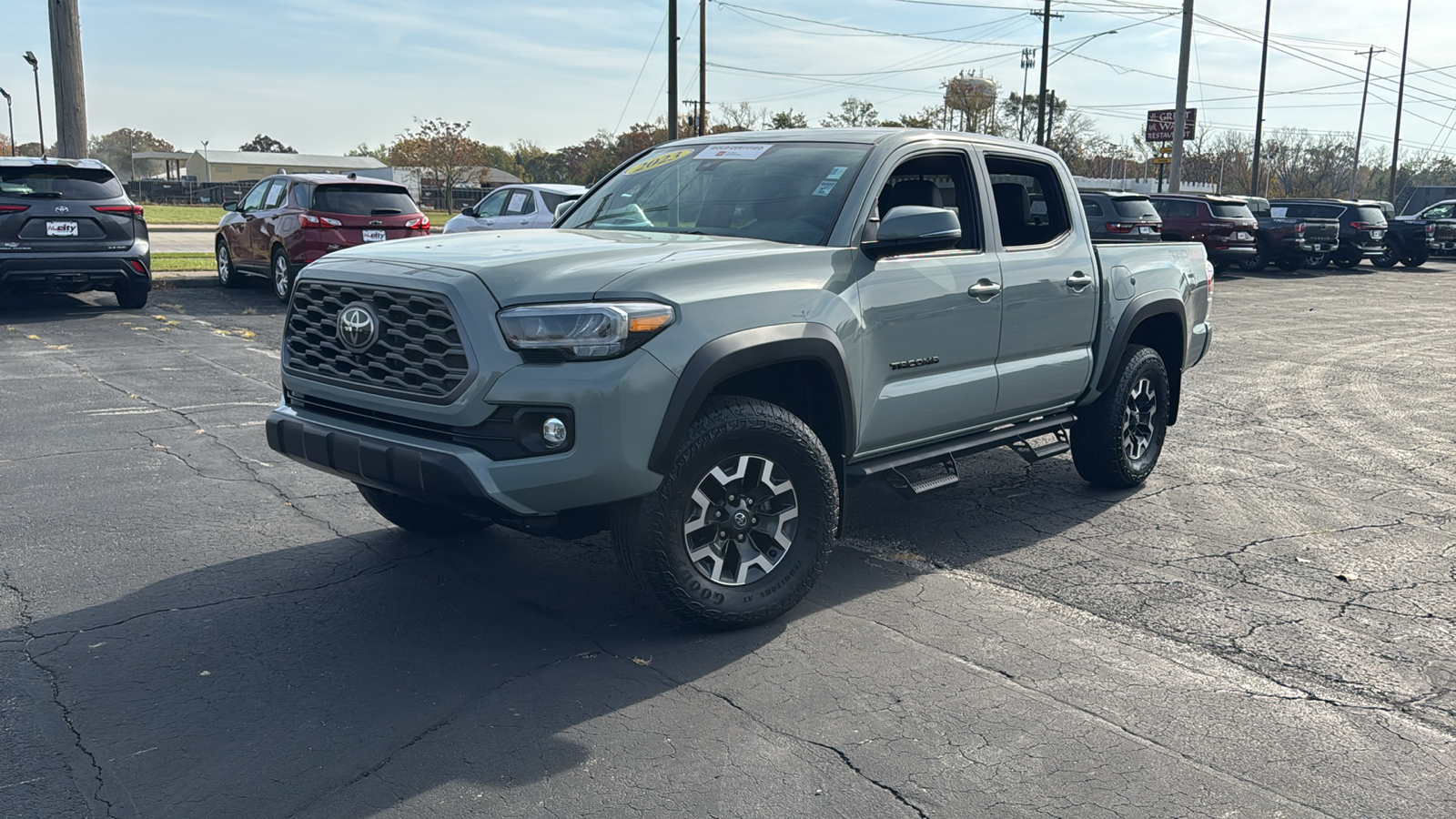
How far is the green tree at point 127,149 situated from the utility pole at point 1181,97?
119 meters

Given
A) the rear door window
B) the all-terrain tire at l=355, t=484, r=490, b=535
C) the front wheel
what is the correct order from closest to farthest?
the front wheel
the all-terrain tire at l=355, t=484, r=490, b=535
the rear door window

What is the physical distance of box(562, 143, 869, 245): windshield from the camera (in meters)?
4.87

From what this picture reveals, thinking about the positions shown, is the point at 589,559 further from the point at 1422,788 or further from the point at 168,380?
the point at 168,380

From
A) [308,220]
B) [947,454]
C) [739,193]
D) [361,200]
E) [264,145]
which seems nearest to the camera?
[739,193]

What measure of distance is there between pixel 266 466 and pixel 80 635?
2.53 metres

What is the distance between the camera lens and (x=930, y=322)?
497 cm

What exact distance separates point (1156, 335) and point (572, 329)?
4384mm

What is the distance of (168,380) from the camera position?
30.5 ft

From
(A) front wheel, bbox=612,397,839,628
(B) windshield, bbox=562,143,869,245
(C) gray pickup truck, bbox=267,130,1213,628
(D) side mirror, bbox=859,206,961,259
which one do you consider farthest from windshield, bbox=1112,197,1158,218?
(A) front wheel, bbox=612,397,839,628

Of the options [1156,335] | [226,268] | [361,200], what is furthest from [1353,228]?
[226,268]

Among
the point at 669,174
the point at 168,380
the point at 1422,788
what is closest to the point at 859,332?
the point at 669,174

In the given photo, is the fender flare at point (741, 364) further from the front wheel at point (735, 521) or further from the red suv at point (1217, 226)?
the red suv at point (1217, 226)

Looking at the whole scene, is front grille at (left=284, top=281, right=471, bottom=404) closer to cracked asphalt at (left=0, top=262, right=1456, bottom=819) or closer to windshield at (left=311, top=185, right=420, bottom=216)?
cracked asphalt at (left=0, top=262, right=1456, bottom=819)

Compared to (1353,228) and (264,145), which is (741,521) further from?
(264,145)
